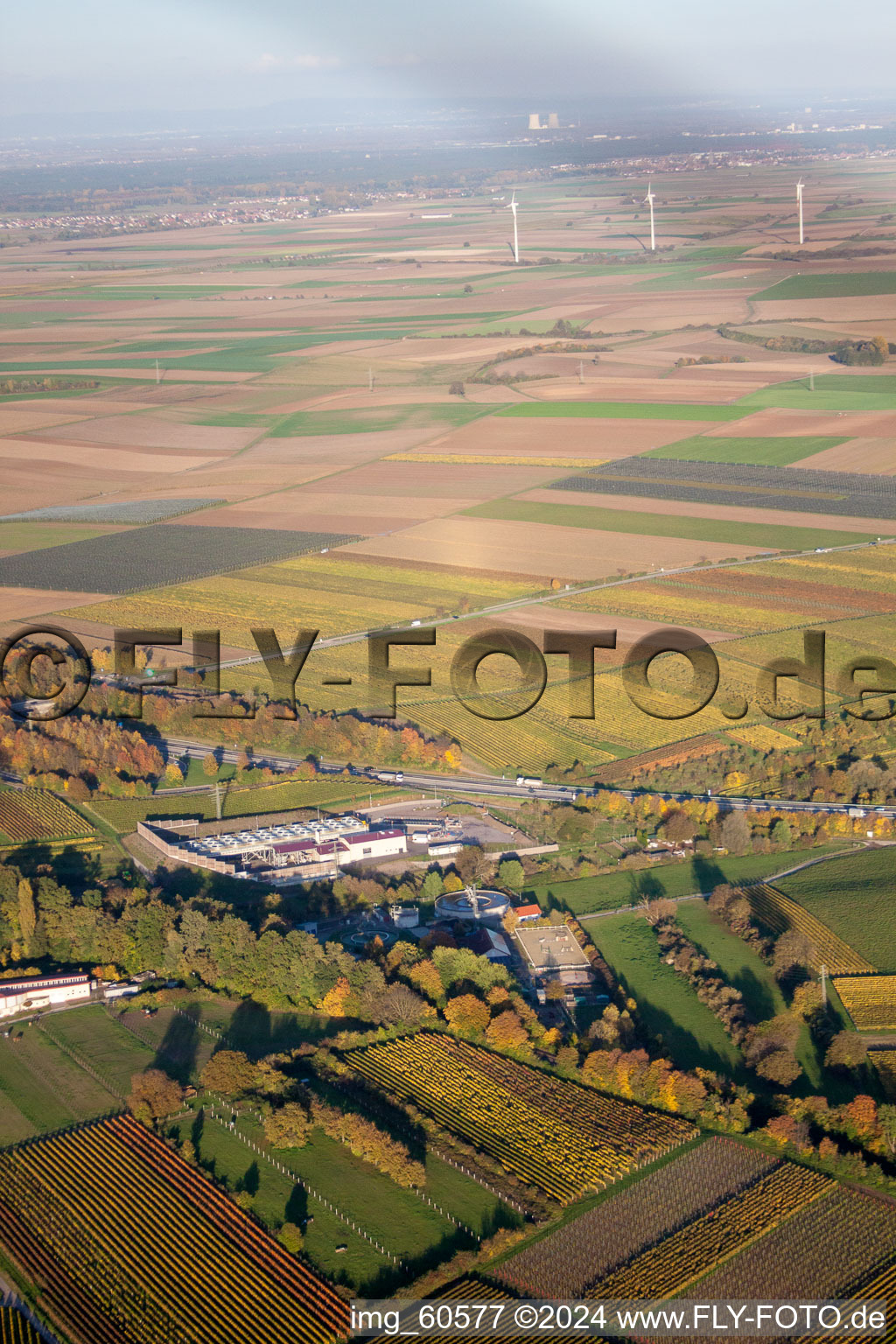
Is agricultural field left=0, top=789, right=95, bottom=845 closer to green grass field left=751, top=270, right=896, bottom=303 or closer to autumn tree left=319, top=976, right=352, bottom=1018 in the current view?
autumn tree left=319, top=976, right=352, bottom=1018

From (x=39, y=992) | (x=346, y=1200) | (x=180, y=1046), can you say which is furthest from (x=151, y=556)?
(x=346, y=1200)

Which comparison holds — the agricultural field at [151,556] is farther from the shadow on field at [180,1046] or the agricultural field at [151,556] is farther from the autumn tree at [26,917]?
the shadow on field at [180,1046]

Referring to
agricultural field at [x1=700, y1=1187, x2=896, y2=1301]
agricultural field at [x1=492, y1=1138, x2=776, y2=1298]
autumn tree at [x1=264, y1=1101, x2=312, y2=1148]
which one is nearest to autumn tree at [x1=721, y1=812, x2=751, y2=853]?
agricultural field at [x1=492, y1=1138, x2=776, y2=1298]

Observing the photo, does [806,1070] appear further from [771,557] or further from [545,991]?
[771,557]

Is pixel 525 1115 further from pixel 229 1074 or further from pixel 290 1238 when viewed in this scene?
pixel 229 1074

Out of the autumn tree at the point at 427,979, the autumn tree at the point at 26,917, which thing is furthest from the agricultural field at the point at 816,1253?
the autumn tree at the point at 26,917
